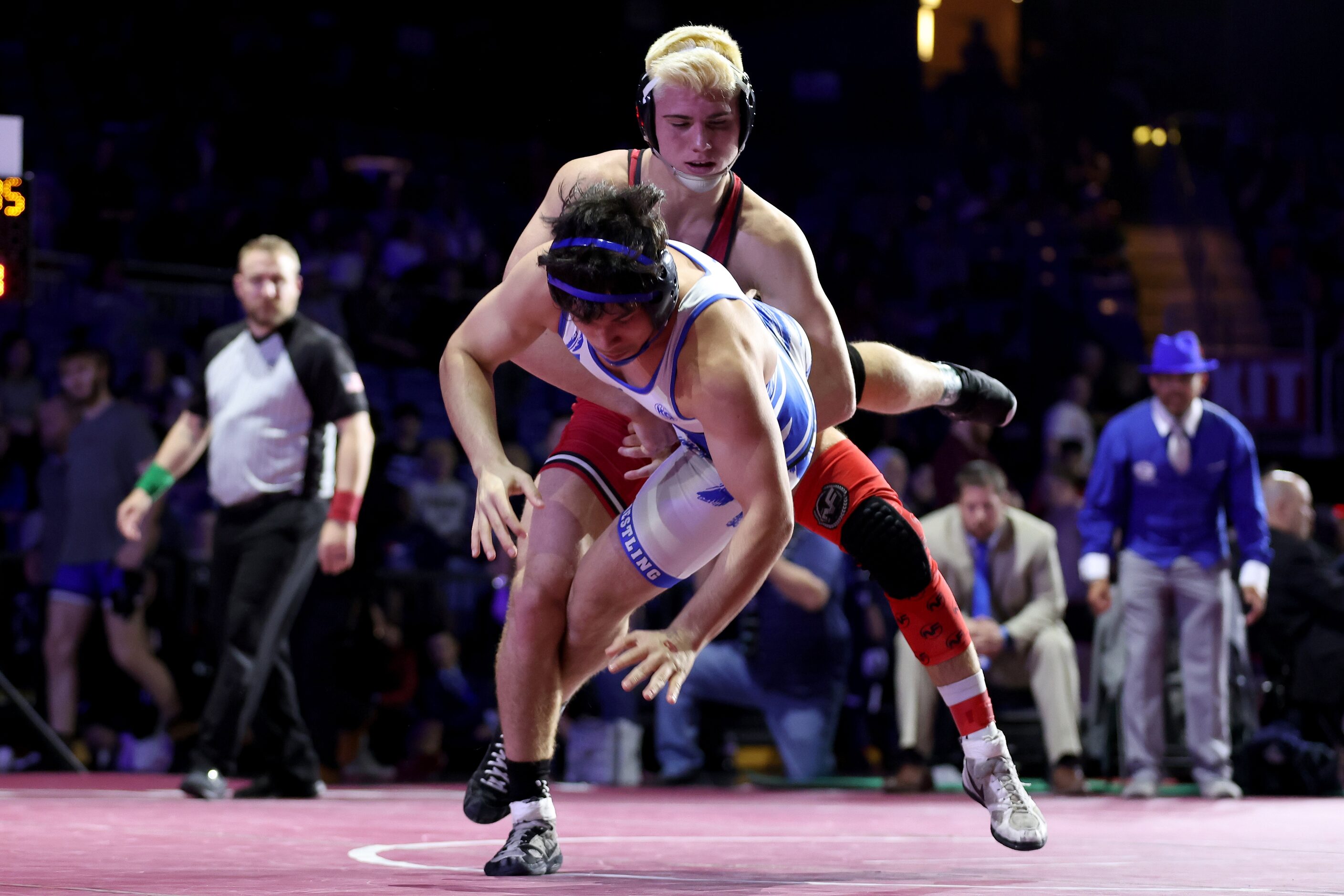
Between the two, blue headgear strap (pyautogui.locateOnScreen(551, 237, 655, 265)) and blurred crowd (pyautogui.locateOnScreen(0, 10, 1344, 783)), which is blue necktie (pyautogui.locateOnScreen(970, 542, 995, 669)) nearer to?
blurred crowd (pyautogui.locateOnScreen(0, 10, 1344, 783))

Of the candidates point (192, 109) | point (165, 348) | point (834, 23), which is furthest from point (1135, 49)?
point (165, 348)

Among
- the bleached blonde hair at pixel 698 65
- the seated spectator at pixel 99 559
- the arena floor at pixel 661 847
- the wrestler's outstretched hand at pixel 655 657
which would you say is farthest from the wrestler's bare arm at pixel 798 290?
the seated spectator at pixel 99 559

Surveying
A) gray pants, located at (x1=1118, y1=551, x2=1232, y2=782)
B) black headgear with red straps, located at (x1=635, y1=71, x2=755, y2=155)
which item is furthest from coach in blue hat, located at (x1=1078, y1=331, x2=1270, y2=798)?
black headgear with red straps, located at (x1=635, y1=71, x2=755, y2=155)

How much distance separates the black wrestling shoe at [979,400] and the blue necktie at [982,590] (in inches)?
129

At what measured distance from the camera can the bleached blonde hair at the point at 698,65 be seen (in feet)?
12.8

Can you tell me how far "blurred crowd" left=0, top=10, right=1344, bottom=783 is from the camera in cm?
838

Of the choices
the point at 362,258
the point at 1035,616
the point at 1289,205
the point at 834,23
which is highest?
the point at 834,23

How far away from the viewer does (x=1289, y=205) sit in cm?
1709

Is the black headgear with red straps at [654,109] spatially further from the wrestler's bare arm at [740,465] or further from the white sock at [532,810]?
the white sock at [532,810]

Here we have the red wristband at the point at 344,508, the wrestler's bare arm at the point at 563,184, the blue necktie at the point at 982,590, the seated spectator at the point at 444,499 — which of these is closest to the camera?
the wrestler's bare arm at the point at 563,184

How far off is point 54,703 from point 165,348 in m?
3.94

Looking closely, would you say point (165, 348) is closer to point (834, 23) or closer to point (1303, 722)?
point (1303, 722)

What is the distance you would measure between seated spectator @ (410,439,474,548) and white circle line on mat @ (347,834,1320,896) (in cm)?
485

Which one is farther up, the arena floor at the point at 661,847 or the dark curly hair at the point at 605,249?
the dark curly hair at the point at 605,249
